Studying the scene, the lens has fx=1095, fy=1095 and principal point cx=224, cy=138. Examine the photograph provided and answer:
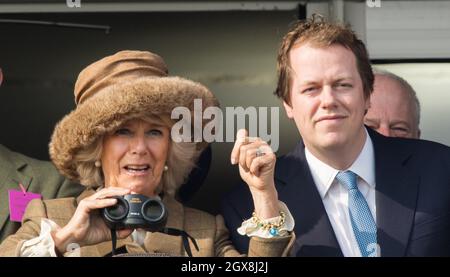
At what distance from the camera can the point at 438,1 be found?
4102 mm

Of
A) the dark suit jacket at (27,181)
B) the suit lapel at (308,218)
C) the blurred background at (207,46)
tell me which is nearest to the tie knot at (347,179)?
the suit lapel at (308,218)

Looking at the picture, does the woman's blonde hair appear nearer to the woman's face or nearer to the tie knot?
the woman's face

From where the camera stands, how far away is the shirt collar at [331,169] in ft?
13.4

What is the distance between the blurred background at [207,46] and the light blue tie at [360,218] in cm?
25

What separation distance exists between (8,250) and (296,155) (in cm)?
112

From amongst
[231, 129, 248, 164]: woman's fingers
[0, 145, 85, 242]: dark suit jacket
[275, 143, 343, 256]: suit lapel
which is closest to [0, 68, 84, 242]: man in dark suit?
[0, 145, 85, 242]: dark suit jacket

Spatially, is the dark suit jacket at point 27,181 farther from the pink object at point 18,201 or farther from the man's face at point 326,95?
the man's face at point 326,95

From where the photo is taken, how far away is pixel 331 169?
13.4ft

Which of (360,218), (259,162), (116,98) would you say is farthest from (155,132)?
(360,218)

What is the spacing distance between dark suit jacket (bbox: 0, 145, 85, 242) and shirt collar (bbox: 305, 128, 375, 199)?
873mm

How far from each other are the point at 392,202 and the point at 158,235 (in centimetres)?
87

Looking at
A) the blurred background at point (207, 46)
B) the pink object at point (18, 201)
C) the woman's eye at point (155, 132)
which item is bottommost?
the pink object at point (18, 201)

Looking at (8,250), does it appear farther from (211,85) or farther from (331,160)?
(331,160)

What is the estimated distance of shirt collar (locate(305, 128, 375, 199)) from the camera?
4082 mm
